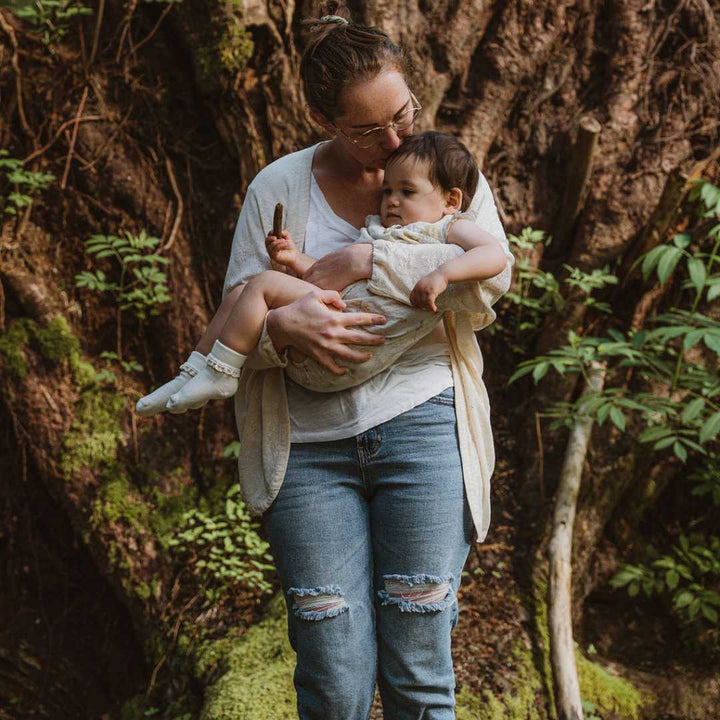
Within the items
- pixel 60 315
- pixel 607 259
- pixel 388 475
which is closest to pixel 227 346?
pixel 388 475

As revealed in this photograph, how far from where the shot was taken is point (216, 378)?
1596 millimetres

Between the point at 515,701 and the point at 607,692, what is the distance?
377 mm

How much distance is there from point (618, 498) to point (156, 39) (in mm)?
2623

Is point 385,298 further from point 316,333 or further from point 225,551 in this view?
point 225,551

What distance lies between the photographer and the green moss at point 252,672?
94.0 inches

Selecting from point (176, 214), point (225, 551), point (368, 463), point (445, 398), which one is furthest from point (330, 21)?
point (225, 551)

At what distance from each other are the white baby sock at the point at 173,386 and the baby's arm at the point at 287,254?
276 mm

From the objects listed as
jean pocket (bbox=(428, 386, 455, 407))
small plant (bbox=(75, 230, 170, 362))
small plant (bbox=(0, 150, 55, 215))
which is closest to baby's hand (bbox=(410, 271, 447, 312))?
jean pocket (bbox=(428, 386, 455, 407))

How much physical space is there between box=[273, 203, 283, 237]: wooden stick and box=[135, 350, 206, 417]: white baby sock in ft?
1.04

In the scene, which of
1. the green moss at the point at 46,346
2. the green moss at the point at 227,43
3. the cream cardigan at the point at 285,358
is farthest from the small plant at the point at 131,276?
the cream cardigan at the point at 285,358

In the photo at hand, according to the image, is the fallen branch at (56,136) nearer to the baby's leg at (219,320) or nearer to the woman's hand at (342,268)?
the baby's leg at (219,320)

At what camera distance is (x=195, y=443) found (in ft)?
10.1

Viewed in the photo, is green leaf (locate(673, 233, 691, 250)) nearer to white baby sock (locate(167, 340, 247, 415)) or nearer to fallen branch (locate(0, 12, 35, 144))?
white baby sock (locate(167, 340, 247, 415))

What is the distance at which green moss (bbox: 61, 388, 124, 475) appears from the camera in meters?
2.89
